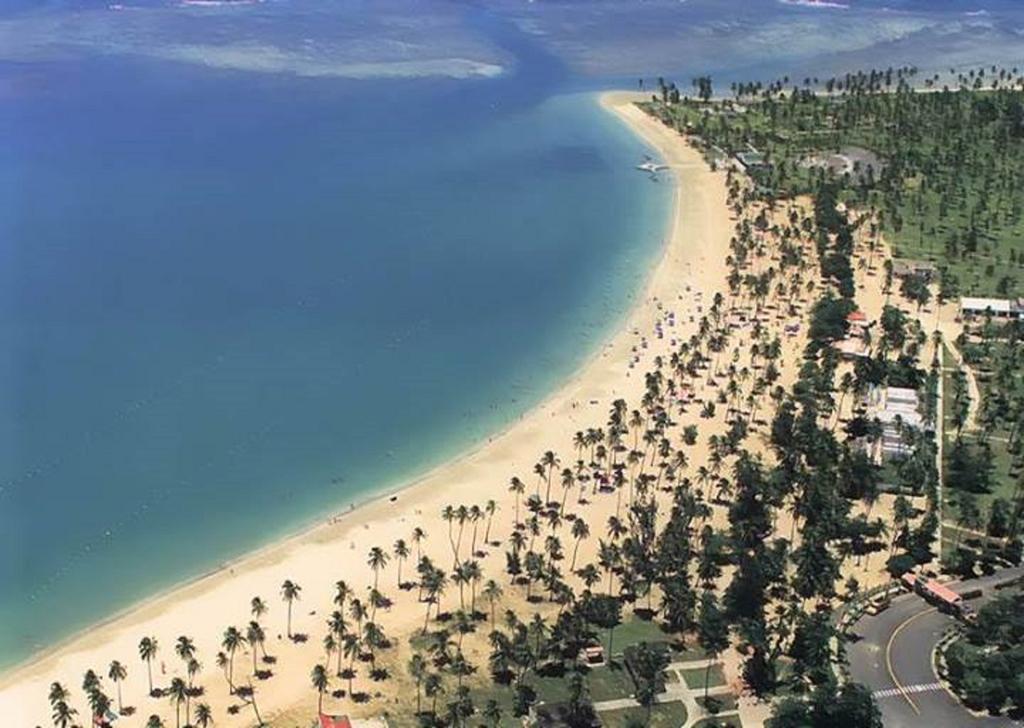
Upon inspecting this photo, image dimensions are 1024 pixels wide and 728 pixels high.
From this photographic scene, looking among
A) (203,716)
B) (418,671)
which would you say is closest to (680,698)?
(418,671)

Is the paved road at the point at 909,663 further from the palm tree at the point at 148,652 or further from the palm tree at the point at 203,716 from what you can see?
the palm tree at the point at 148,652

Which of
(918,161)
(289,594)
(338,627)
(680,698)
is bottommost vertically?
(680,698)

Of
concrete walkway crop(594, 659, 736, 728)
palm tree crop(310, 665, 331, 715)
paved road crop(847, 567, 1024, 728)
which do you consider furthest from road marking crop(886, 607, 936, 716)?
palm tree crop(310, 665, 331, 715)

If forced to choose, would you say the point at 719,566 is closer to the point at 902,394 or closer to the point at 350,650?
the point at 350,650

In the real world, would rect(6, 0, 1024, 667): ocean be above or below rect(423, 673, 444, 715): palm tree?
above

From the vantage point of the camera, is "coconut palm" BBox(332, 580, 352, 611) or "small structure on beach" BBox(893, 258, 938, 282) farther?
"small structure on beach" BBox(893, 258, 938, 282)

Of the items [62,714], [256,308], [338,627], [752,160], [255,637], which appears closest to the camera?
[62,714]

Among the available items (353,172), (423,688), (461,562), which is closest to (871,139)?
(353,172)

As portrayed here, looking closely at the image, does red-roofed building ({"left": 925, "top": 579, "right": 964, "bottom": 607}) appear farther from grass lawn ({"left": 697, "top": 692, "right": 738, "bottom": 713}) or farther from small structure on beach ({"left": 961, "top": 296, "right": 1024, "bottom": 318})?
small structure on beach ({"left": 961, "top": 296, "right": 1024, "bottom": 318})
